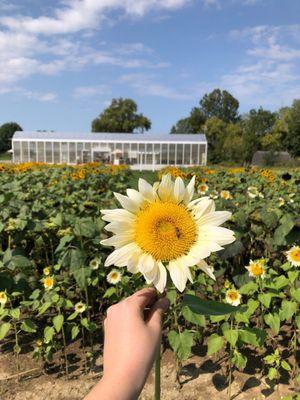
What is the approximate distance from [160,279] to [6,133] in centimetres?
8037

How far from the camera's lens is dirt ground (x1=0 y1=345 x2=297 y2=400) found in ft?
8.49

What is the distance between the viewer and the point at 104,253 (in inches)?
121

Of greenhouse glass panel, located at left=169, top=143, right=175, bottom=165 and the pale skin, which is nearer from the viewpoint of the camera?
the pale skin

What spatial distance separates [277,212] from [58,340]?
1.85 m

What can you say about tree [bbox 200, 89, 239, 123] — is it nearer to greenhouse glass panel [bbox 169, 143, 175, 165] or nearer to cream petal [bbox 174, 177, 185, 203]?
greenhouse glass panel [bbox 169, 143, 175, 165]

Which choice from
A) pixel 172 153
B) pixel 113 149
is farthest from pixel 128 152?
pixel 172 153

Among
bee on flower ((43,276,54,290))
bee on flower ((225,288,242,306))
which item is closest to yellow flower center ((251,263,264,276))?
bee on flower ((225,288,242,306))

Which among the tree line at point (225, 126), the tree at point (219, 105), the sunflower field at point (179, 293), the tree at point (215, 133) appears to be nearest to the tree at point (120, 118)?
the tree line at point (225, 126)

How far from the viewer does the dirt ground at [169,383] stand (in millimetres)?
2588

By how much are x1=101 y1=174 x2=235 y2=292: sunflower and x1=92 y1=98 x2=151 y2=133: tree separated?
193ft

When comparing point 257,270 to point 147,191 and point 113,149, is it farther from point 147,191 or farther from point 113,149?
point 113,149

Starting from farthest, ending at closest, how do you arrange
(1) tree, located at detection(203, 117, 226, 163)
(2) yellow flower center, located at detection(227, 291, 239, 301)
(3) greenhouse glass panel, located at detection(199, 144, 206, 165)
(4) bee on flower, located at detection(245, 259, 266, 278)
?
(1) tree, located at detection(203, 117, 226, 163), (3) greenhouse glass panel, located at detection(199, 144, 206, 165), (2) yellow flower center, located at detection(227, 291, 239, 301), (4) bee on flower, located at detection(245, 259, 266, 278)

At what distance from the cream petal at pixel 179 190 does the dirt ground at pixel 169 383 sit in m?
2.01

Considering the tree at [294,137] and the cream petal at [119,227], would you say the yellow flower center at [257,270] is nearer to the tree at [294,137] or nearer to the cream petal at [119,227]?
the cream petal at [119,227]
